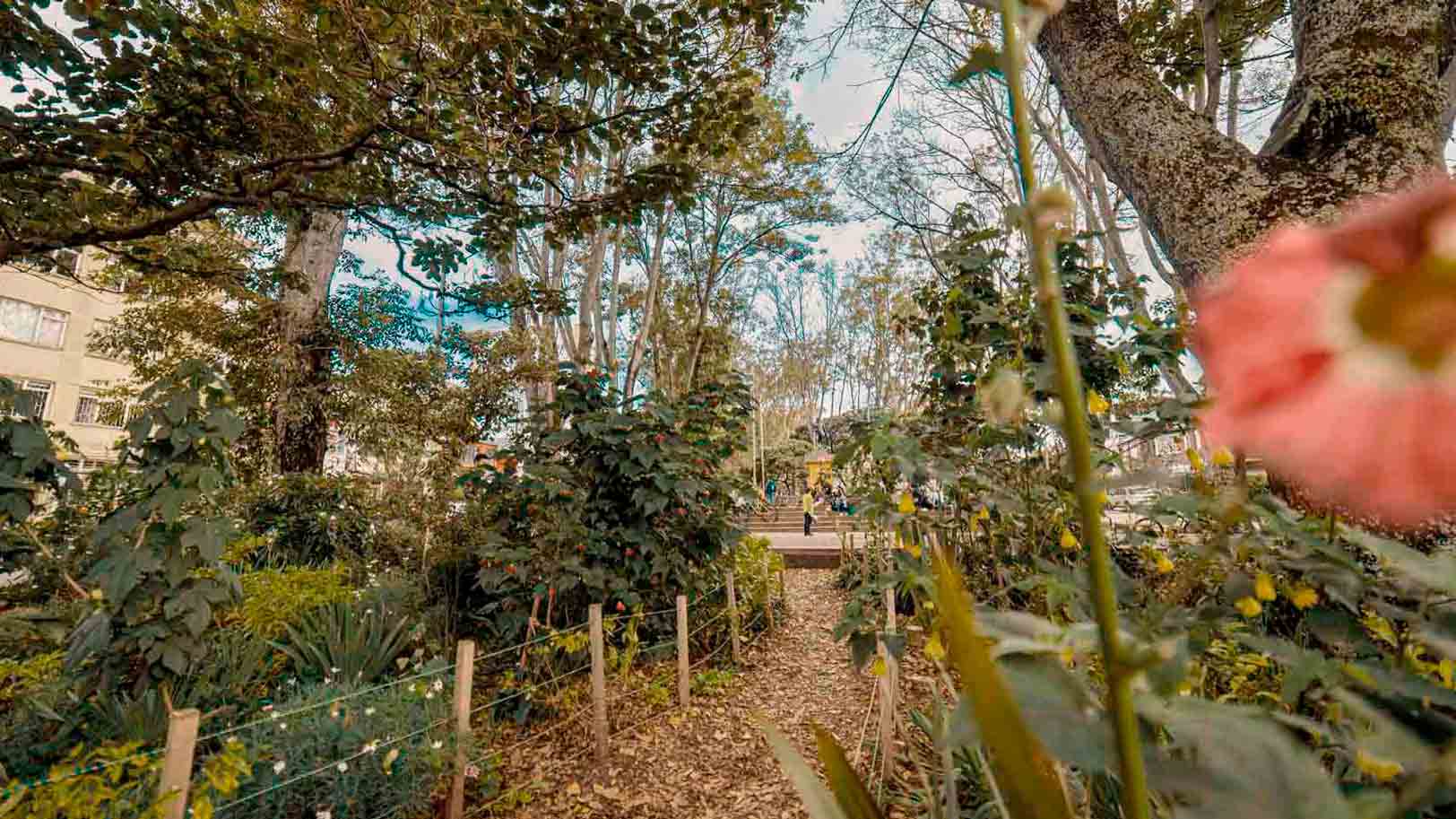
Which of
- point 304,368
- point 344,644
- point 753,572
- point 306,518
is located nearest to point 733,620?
point 753,572

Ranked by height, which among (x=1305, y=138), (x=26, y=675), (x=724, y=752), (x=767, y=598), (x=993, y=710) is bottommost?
(x=724, y=752)

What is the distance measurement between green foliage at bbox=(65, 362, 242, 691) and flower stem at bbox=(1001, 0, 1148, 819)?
2.48m

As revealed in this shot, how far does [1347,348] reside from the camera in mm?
152

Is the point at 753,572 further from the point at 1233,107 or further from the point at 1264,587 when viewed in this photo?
the point at 1233,107

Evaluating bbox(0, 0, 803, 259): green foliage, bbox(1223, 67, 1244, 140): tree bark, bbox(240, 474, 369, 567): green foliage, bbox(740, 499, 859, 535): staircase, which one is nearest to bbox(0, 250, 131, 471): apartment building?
bbox(240, 474, 369, 567): green foliage

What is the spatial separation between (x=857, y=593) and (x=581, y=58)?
8.34 ft

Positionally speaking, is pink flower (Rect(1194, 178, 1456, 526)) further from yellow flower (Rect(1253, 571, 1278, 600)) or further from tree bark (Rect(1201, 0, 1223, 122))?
tree bark (Rect(1201, 0, 1223, 122))

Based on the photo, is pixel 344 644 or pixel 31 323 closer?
pixel 344 644

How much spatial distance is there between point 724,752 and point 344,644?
79.4 inches

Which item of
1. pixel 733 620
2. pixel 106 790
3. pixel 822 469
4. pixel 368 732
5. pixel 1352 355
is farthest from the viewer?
pixel 822 469

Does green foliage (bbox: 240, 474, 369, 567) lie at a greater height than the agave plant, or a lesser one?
greater

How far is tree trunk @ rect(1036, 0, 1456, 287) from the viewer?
1.61 m

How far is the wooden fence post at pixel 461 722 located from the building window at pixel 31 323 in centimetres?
2196

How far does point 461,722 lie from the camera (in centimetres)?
221
